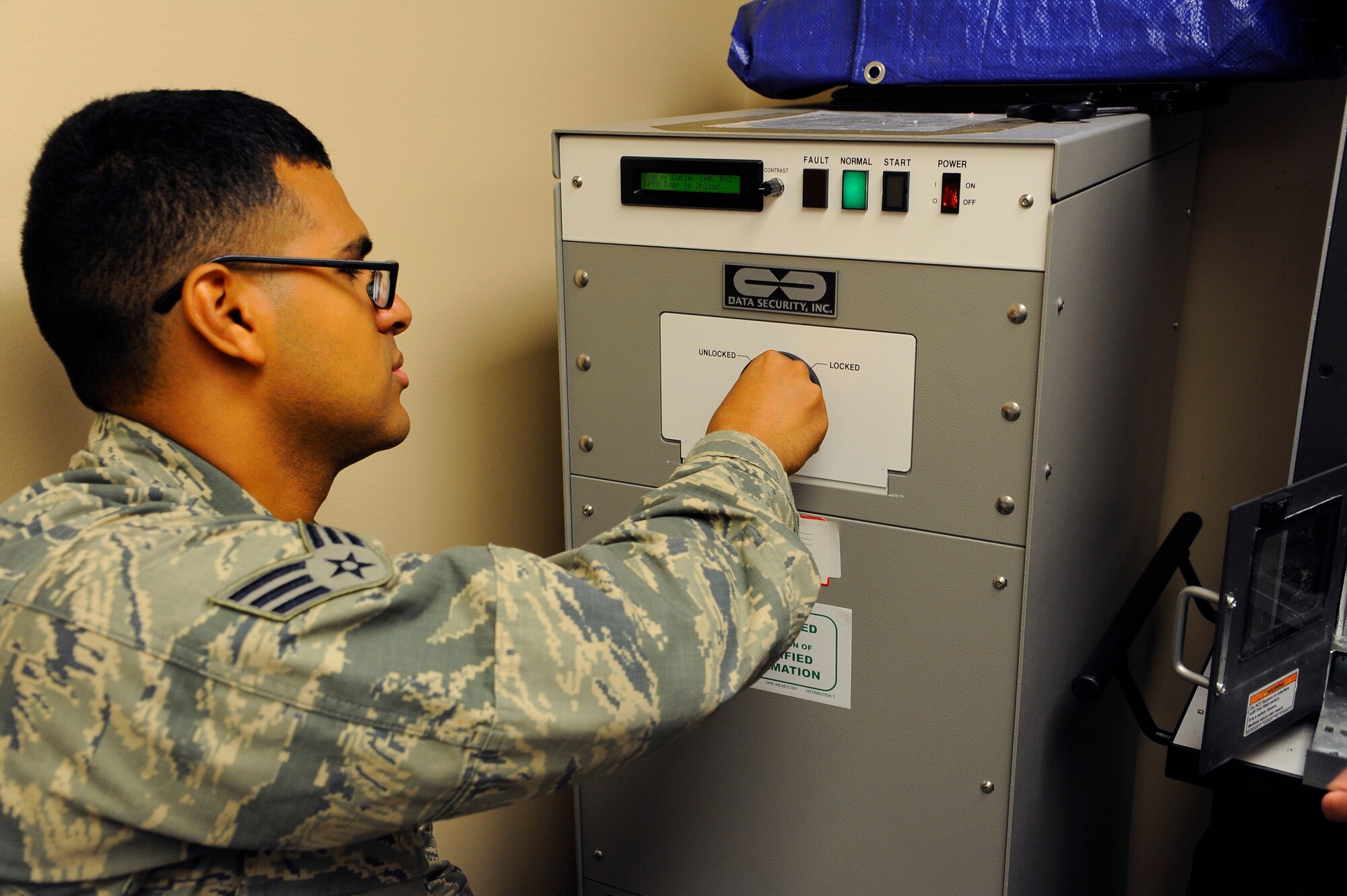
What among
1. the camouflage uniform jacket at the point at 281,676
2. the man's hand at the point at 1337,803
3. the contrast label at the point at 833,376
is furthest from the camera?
the contrast label at the point at 833,376

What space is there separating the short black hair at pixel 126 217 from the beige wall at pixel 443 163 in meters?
0.15

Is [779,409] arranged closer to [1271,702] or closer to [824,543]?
[824,543]

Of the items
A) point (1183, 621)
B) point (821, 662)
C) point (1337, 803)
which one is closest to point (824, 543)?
point (821, 662)

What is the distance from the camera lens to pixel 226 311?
828 millimetres

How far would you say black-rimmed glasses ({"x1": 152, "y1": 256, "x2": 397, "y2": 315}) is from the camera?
0.81 meters

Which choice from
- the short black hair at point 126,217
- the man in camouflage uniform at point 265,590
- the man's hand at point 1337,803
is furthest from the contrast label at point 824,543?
the short black hair at point 126,217

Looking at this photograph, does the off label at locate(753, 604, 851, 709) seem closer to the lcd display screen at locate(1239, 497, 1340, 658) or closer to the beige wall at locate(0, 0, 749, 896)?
the lcd display screen at locate(1239, 497, 1340, 658)

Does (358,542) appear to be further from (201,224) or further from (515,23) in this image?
(515,23)

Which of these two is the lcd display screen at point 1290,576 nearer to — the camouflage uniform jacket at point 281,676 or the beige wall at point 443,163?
the camouflage uniform jacket at point 281,676

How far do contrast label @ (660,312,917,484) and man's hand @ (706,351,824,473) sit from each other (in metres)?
0.02

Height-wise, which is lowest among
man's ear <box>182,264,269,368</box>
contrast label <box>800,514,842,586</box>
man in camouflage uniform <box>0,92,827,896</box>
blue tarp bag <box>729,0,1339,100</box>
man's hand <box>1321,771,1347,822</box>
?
man's hand <box>1321,771,1347,822</box>

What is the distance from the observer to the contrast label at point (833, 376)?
1050 mm

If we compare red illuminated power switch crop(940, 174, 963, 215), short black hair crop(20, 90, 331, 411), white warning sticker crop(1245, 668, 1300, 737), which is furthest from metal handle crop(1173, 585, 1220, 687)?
short black hair crop(20, 90, 331, 411)

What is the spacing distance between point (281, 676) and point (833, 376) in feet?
1.93
